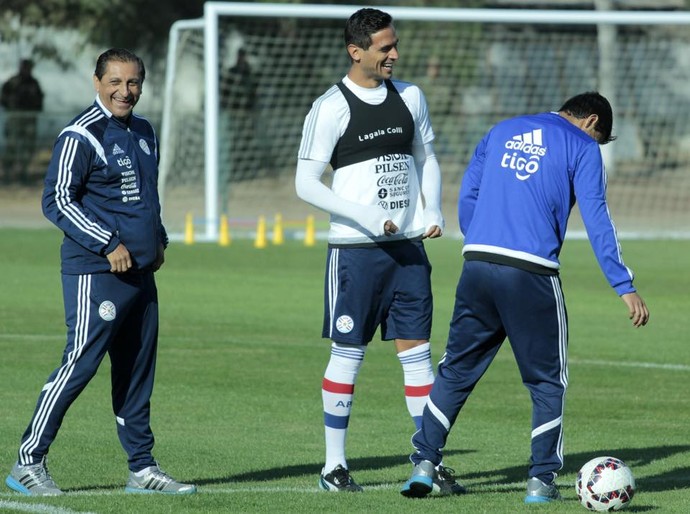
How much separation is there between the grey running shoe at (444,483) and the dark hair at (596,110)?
1.79m

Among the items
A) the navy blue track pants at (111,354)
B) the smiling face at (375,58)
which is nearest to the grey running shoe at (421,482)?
the navy blue track pants at (111,354)

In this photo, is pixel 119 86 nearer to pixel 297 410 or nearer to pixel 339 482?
pixel 339 482

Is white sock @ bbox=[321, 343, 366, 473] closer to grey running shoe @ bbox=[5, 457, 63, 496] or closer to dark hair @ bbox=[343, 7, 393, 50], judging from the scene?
grey running shoe @ bbox=[5, 457, 63, 496]

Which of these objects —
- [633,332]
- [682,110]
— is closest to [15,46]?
[682,110]

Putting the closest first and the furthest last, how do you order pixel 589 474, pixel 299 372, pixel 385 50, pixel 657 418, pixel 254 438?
1. pixel 589 474
2. pixel 385 50
3. pixel 254 438
4. pixel 657 418
5. pixel 299 372

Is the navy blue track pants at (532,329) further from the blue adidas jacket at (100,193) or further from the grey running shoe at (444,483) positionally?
the blue adidas jacket at (100,193)

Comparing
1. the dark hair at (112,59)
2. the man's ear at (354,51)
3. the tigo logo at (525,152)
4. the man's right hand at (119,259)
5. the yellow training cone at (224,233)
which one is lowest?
the yellow training cone at (224,233)

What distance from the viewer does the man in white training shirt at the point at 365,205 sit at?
774 centimetres

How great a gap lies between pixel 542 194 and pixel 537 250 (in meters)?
0.26

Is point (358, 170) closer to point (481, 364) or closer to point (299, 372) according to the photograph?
point (481, 364)

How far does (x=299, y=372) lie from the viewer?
12312 millimetres

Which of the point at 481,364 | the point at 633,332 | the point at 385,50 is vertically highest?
the point at 385,50

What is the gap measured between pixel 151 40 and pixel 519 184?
33778 millimetres

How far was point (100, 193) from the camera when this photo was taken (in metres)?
7.31
